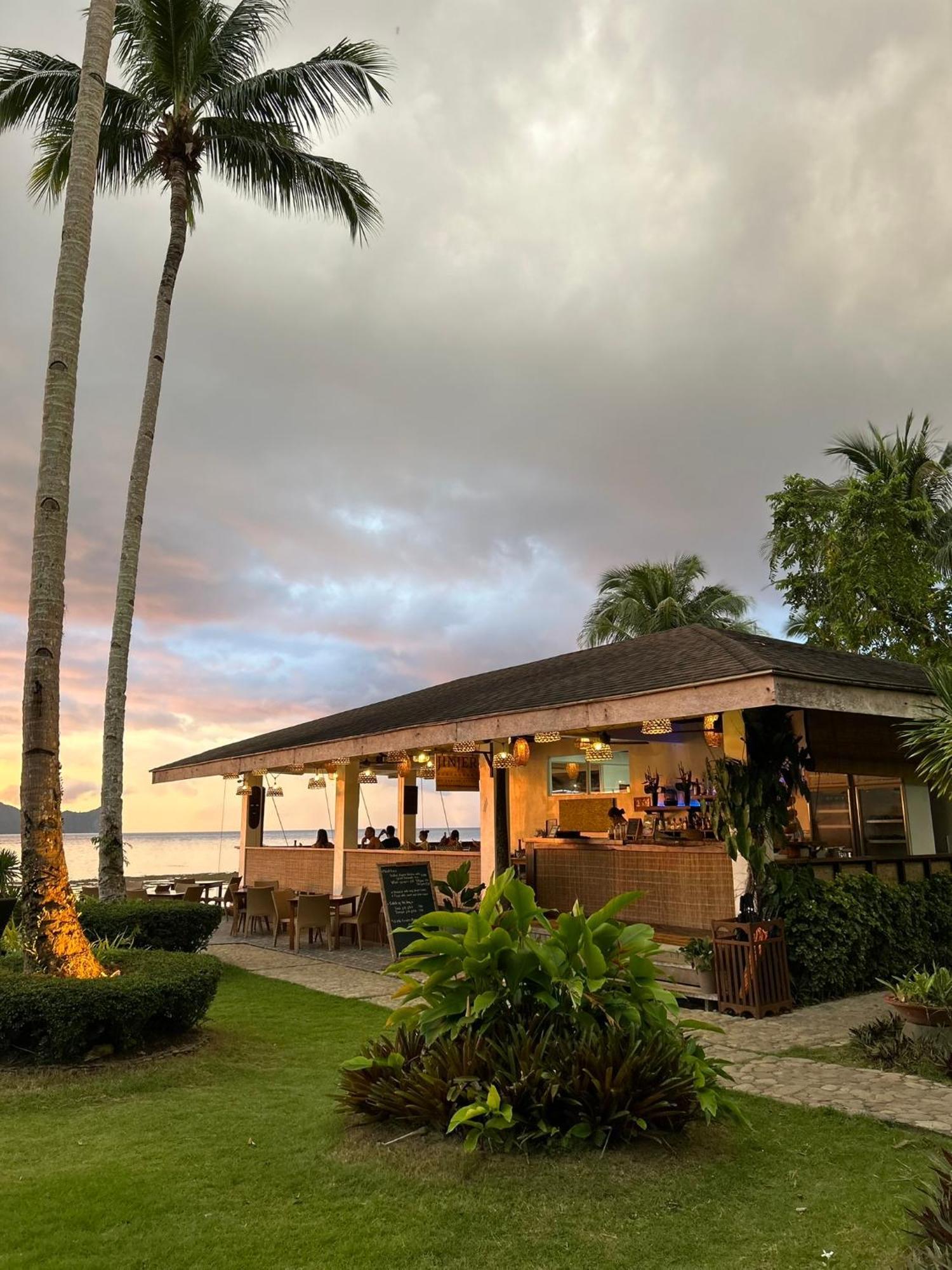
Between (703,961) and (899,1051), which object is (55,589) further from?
(899,1051)

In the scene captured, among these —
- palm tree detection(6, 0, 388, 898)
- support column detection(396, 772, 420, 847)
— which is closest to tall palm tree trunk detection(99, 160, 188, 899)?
palm tree detection(6, 0, 388, 898)

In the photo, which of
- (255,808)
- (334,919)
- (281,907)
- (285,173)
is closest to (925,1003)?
(334,919)

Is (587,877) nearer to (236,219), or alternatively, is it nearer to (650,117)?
(650,117)

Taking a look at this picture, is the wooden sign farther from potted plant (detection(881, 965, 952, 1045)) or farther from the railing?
potted plant (detection(881, 965, 952, 1045))

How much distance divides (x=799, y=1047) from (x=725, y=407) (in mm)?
16478

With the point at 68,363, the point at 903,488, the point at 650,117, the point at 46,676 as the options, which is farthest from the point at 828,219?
the point at 46,676

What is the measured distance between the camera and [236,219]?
1628 cm

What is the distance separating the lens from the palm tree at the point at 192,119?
41.2ft

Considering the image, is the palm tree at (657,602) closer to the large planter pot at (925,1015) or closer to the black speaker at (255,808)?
the black speaker at (255,808)

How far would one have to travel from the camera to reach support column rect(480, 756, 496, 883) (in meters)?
11.6

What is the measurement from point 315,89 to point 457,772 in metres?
13.6

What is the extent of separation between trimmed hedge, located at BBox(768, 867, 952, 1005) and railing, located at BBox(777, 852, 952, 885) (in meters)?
0.11

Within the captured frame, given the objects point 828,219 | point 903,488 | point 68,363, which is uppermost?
point 828,219

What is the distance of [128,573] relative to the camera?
12.0m
